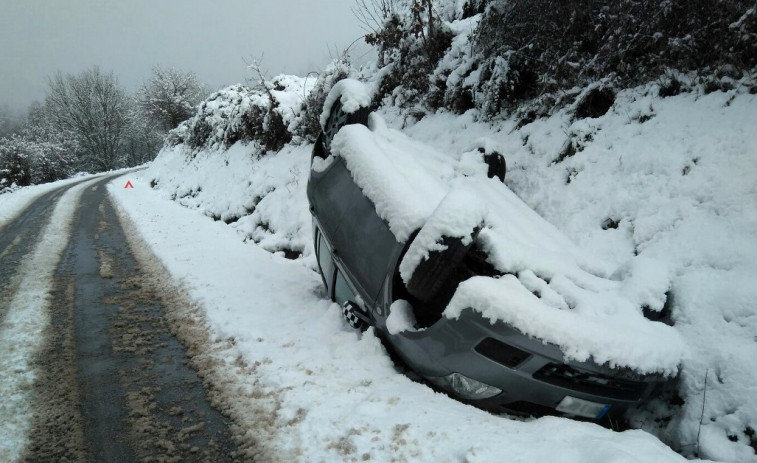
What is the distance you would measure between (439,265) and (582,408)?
1.23 meters

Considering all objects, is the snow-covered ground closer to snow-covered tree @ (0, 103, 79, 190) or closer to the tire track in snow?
the tire track in snow

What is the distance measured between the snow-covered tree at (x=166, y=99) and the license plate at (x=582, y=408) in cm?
A: 3189

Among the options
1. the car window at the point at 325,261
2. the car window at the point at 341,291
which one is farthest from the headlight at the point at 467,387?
the car window at the point at 325,261

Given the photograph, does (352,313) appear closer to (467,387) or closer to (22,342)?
(467,387)

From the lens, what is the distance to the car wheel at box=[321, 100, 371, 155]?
4.00 meters

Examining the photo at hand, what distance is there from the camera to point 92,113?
43.3 meters

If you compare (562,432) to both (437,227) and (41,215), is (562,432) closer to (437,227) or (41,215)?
(437,227)

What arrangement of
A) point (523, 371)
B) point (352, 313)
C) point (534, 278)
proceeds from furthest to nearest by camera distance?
1. point (352, 313)
2. point (534, 278)
3. point (523, 371)

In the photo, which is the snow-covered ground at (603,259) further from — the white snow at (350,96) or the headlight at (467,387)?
the white snow at (350,96)

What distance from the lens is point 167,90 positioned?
30172mm

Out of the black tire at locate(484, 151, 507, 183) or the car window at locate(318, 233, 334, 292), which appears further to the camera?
the black tire at locate(484, 151, 507, 183)

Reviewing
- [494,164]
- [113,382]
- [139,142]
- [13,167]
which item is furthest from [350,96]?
[139,142]

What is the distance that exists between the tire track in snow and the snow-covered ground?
1340mm

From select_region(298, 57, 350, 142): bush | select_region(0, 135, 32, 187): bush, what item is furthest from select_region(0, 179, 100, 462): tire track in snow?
select_region(0, 135, 32, 187): bush
